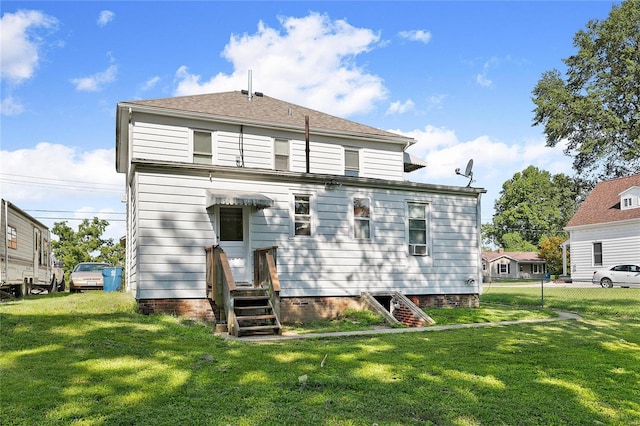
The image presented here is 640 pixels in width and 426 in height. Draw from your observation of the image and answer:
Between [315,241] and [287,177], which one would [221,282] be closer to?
[315,241]

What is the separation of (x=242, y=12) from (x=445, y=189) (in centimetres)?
782

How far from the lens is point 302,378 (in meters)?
5.54

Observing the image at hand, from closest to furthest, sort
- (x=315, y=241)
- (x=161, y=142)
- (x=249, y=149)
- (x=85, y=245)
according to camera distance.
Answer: (x=315, y=241)
(x=161, y=142)
(x=249, y=149)
(x=85, y=245)

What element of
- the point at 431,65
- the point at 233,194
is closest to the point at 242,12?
the point at 233,194

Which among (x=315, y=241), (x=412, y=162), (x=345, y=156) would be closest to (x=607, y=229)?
(x=412, y=162)

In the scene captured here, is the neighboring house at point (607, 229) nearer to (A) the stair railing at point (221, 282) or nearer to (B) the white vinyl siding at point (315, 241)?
(B) the white vinyl siding at point (315, 241)

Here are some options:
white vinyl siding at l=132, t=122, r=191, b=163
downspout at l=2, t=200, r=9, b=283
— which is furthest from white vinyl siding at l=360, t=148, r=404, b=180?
downspout at l=2, t=200, r=9, b=283

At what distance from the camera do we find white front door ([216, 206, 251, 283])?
1239 cm

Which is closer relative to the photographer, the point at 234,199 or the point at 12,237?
the point at 234,199

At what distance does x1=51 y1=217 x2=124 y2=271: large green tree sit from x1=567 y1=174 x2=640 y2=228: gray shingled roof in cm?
3505

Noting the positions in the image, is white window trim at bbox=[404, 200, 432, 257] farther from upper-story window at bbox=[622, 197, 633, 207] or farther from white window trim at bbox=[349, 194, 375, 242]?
upper-story window at bbox=[622, 197, 633, 207]

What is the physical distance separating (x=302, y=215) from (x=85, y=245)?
33.3 m

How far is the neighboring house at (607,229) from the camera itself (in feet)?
97.5

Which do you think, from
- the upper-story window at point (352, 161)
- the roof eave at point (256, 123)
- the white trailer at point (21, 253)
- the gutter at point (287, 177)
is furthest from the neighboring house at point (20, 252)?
the upper-story window at point (352, 161)
